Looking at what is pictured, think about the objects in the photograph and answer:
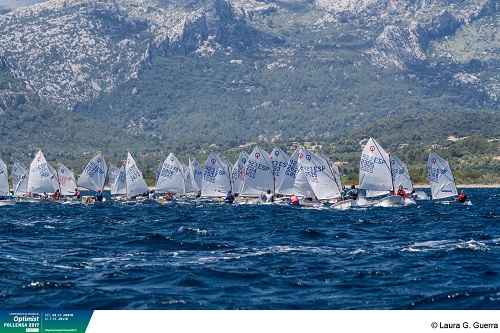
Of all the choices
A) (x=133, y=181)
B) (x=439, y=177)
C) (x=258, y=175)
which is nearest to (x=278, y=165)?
(x=258, y=175)

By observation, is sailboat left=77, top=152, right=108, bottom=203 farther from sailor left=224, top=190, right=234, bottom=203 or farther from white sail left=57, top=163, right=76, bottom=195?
sailor left=224, top=190, right=234, bottom=203

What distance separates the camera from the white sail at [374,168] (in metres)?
92.4

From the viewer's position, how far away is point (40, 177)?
12038 cm

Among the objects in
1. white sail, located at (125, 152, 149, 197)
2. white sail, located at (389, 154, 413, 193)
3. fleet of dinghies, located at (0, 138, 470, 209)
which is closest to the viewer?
fleet of dinghies, located at (0, 138, 470, 209)

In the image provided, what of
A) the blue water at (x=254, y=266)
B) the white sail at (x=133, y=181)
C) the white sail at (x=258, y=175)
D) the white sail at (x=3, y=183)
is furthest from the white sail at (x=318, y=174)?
the white sail at (x=3, y=183)

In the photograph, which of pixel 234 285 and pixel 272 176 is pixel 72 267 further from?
pixel 272 176

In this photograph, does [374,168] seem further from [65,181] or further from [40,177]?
[65,181]

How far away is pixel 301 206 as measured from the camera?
96875mm

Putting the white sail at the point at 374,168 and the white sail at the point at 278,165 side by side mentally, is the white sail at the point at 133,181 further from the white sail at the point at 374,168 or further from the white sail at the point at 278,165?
the white sail at the point at 374,168

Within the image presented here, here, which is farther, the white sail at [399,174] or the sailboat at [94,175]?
the sailboat at [94,175]

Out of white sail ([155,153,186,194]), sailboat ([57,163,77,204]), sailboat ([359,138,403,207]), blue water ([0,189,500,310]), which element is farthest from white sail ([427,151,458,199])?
sailboat ([57,163,77,204])

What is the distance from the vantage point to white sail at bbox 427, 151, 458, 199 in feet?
328

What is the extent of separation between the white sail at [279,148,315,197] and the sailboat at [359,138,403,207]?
587 centimetres

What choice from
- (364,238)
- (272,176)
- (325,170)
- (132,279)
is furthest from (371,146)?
(132,279)
